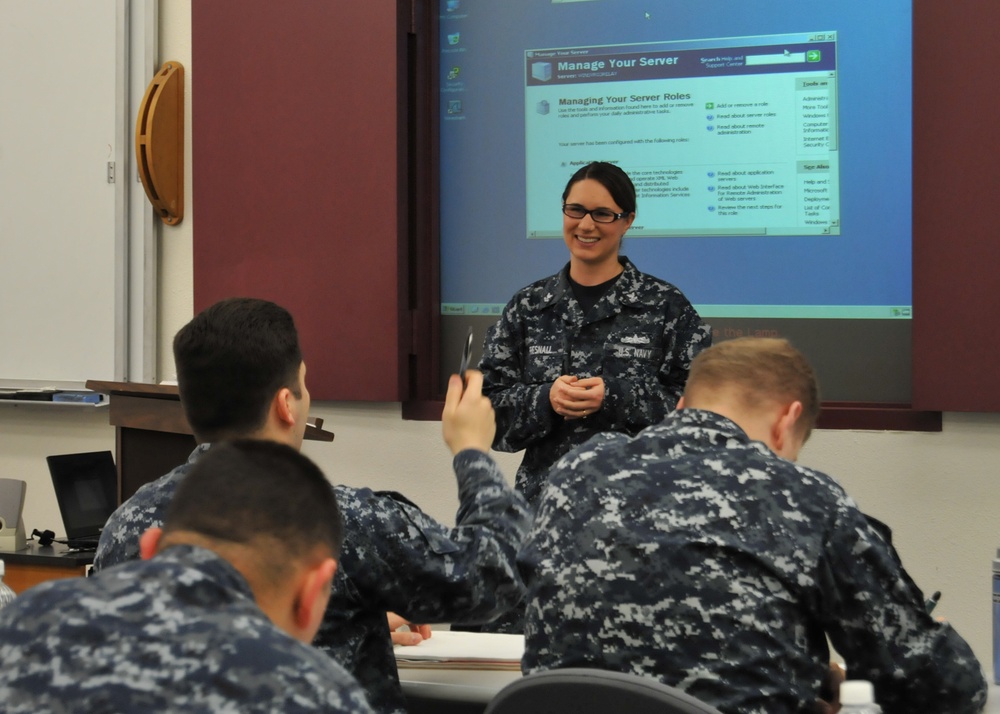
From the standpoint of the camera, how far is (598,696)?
4.09 feet

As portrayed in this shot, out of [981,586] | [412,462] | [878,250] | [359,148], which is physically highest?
[359,148]

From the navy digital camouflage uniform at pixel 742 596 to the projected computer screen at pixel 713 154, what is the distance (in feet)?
6.80

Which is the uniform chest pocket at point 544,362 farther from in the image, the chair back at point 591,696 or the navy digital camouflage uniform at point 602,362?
the chair back at point 591,696

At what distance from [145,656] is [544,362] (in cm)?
226

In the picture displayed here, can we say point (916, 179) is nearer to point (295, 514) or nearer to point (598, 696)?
point (598, 696)

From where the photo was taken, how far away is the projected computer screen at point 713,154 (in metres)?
3.45

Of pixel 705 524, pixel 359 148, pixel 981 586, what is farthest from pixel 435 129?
pixel 705 524

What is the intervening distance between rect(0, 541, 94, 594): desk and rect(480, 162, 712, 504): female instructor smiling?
3.70ft

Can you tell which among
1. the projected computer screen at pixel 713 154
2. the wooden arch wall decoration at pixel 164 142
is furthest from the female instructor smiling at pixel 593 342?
the wooden arch wall decoration at pixel 164 142

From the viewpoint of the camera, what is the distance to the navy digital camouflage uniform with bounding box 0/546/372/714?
773 mm

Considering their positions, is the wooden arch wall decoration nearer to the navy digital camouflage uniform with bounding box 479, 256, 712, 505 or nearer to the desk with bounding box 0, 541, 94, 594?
the desk with bounding box 0, 541, 94, 594

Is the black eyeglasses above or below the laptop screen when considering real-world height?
above

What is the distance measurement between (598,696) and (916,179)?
7.92 feet

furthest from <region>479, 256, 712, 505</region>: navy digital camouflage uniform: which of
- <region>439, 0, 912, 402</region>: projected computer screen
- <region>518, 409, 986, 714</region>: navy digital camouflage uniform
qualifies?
<region>518, 409, 986, 714</region>: navy digital camouflage uniform
